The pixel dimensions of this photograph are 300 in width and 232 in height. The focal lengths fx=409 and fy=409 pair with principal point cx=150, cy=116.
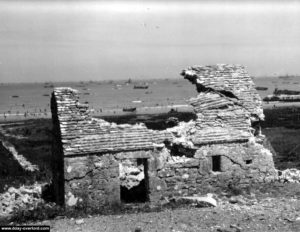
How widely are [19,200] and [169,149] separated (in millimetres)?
5149

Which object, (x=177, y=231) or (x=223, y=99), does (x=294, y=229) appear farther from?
(x=223, y=99)

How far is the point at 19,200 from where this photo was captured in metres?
13.3

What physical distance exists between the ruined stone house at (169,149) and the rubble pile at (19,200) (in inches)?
31.7

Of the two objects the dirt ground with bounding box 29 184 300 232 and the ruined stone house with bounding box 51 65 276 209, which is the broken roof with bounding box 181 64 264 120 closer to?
the ruined stone house with bounding box 51 65 276 209

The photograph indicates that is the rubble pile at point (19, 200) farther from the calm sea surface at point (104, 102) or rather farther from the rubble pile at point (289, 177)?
the calm sea surface at point (104, 102)

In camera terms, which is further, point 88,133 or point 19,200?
point 19,200

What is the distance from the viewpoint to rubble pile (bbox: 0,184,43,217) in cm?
1242

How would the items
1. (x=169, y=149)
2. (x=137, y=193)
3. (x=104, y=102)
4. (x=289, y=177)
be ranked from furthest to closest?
(x=104, y=102), (x=289, y=177), (x=137, y=193), (x=169, y=149)

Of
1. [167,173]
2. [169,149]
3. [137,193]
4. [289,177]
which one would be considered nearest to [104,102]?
[137,193]

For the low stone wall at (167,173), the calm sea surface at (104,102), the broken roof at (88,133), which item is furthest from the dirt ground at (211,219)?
the calm sea surface at (104,102)

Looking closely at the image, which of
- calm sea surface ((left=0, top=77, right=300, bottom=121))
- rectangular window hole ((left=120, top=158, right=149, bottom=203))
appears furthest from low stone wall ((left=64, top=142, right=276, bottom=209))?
calm sea surface ((left=0, top=77, right=300, bottom=121))

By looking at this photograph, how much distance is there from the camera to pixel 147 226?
34.4 feet

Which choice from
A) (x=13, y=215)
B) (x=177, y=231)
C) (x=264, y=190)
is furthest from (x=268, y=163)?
(x=13, y=215)

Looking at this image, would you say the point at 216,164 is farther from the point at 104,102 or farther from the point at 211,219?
the point at 104,102
